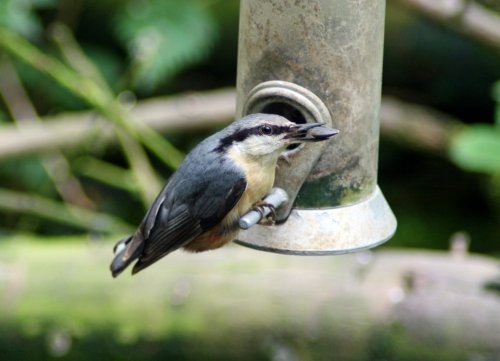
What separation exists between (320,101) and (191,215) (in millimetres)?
527

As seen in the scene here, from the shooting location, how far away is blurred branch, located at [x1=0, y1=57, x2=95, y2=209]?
520cm

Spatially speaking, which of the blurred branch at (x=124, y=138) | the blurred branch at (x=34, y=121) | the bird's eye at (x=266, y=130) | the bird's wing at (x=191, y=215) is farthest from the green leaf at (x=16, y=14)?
the bird's eye at (x=266, y=130)

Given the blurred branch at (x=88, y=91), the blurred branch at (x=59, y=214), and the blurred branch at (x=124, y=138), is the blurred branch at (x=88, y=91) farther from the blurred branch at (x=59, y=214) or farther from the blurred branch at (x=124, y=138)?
the blurred branch at (x=59, y=214)

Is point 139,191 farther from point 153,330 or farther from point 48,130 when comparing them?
point 153,330

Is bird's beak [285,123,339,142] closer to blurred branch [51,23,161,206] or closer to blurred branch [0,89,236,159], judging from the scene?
blurred branch [51,23,161,206]

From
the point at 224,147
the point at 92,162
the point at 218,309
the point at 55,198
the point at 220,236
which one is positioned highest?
the point at 224,147

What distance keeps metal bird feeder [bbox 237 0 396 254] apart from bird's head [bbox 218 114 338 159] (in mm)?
195

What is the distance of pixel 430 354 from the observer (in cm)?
346

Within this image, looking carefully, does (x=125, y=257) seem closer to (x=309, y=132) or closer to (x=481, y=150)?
(x=309, y=132)

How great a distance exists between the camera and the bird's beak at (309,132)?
268cm

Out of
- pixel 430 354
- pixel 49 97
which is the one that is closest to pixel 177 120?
pixel 49 97

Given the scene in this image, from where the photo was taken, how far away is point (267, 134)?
2.74 m

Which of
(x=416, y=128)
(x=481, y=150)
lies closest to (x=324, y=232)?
(x=481, y=150)

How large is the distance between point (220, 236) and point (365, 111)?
23.9 inches
